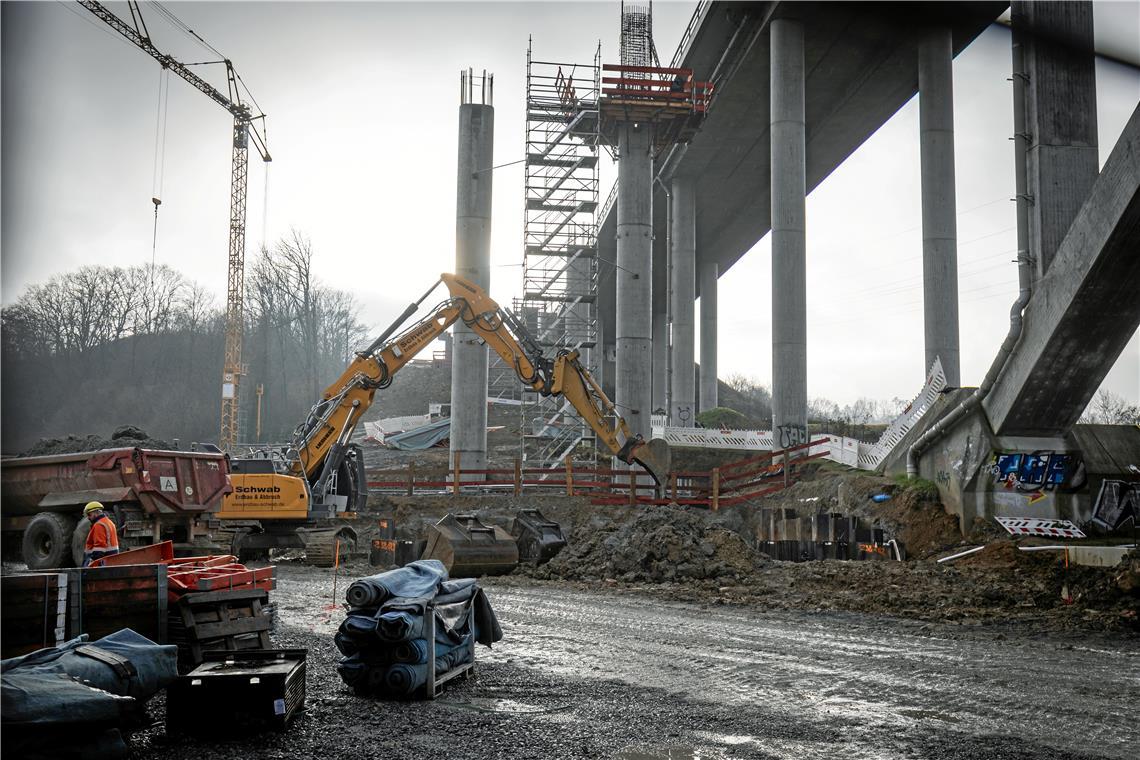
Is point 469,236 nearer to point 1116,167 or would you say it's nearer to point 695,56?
point 695,56

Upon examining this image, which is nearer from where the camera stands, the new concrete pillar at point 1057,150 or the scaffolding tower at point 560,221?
the new concrete pillar at point 1057,150

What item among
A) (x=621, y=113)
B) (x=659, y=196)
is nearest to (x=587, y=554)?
(x=621, y=113)

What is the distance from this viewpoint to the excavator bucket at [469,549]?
62.2ft

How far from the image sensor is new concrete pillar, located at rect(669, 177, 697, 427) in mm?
52594

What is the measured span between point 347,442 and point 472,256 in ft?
49.4

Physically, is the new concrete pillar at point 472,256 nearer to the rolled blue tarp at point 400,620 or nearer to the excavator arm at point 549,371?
the excavator arm at point 549,371

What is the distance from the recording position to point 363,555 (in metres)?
23.4

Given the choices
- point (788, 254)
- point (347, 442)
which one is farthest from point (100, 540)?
point (788, 254)

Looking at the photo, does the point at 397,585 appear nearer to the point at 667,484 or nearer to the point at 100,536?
the point at 100,536

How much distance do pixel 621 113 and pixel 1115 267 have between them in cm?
2444

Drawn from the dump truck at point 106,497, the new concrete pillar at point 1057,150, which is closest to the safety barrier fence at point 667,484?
the new concrete pillar at point 1057,150

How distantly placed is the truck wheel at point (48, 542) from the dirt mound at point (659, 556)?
356 inches

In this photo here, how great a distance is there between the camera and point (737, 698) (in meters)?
8.84

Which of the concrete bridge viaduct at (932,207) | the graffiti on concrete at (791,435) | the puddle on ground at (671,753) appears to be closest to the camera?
the puddle on ground at (671,753)
